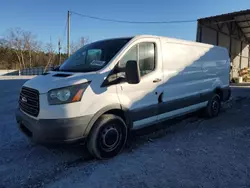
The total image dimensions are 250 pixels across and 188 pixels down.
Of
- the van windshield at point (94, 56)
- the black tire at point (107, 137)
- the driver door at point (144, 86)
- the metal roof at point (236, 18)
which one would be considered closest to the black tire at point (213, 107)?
the driver door at point (144, 86)

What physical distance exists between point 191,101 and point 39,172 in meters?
3.57

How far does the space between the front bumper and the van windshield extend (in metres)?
0.88

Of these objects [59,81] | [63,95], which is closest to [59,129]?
[63,95]

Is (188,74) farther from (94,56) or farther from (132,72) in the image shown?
(94,56)

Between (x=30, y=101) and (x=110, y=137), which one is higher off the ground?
(x=30, y=101)

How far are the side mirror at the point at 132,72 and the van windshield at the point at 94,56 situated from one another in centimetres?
42

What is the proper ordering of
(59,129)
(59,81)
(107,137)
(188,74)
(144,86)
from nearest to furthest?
1. (59,129)
2. (59,81)
3. (107,137)
4. (144,86)
5. (188,74)

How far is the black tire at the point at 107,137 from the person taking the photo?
10.9ft

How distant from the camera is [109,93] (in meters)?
3.37

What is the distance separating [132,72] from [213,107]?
3798 mm

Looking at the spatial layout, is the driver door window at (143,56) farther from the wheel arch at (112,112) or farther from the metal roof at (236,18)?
the metal roof at (236,18)

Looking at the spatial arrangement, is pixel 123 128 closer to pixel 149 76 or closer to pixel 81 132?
pixel 81 132

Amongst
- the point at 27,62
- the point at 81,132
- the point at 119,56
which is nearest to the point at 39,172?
the point at 81,132

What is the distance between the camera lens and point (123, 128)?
3.67 m
